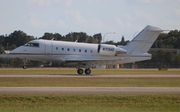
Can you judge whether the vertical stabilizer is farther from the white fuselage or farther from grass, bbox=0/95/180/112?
grass, bbox=0/95/180/112

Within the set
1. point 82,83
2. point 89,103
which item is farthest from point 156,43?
point 89,103

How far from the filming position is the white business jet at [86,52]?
51719 mm

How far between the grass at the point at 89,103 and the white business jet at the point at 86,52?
27099 mm

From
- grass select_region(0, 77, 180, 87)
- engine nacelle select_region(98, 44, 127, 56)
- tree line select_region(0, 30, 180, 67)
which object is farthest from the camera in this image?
tree line select_region(0, 30, 180, 67)

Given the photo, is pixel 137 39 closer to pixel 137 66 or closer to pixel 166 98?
pixel 166 98

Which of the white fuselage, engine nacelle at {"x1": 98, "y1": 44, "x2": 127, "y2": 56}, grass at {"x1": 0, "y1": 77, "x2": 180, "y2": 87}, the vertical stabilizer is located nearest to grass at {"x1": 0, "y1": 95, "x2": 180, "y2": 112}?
grass at {"x1": 0, "y1": 77, "x2": 180, "y2": 87}

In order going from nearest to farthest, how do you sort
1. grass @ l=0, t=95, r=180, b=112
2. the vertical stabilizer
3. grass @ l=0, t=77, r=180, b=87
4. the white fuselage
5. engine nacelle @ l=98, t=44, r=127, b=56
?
1. grass @ l=0, t=95, r=180, b=112
2. grass @ l=0, t=77, r=180, b=87
3. the white fuselage
4. engine nacelle @ l=98, t=44, r=127, b=56
5. the vertical stabilizer

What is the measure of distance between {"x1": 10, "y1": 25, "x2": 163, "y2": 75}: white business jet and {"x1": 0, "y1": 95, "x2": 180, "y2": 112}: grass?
88.9ft

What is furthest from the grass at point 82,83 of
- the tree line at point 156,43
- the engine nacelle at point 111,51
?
the tree line at point 156,43

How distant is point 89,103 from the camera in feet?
76.8

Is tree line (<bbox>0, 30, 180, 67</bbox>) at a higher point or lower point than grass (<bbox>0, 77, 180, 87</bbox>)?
higher

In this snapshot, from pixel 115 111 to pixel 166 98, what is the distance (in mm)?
6131

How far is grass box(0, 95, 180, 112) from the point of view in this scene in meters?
20.8

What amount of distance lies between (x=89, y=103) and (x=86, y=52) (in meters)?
30.2
